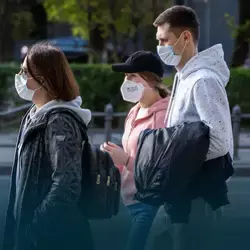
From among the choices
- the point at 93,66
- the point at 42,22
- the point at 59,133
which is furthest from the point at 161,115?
the point at 42,22

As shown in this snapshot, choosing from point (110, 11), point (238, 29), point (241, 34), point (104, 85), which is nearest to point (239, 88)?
point (104, 85)

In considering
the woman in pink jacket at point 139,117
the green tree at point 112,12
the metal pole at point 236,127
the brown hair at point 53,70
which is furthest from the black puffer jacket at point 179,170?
the green tree at point 112,12

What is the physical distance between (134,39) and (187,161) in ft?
58.0

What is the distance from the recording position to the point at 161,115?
14.9ft

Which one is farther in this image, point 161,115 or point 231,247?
point 231,247

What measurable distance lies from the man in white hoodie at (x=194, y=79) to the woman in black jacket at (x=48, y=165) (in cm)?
48

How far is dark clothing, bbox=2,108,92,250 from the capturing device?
320 cm

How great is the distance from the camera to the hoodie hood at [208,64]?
3654mm

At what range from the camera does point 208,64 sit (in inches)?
144

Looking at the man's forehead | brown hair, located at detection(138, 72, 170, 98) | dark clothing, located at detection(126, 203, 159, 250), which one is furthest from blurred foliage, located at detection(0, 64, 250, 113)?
the man's forehead

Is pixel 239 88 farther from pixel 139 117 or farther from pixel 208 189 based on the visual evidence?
pixel 208 189

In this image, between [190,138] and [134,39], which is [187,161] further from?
[134,39]

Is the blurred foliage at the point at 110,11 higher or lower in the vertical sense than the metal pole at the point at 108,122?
higher

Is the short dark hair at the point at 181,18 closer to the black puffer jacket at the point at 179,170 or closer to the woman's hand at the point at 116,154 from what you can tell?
the black puffer jacket at the point at 179,170
